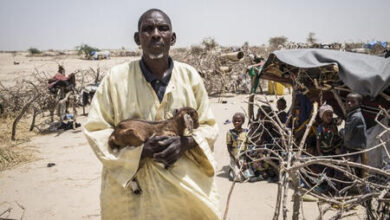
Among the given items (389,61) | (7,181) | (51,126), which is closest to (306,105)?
(389,61)

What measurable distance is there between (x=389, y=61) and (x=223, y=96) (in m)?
10.8

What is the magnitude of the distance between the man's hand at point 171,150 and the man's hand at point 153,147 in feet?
0.05

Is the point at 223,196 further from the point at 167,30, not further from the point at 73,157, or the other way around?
the point at 73,157

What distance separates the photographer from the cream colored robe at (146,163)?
1.75m

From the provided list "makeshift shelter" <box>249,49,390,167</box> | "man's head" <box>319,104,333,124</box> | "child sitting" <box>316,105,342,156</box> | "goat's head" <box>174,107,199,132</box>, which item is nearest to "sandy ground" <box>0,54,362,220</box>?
"child sitting" <box>316,105,342,156</box>

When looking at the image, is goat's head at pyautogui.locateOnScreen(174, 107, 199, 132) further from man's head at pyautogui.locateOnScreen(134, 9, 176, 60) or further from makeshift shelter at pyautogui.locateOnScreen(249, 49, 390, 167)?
makeshift shelter at pyautogui.locateOnScreen(249, 49, 390, 167)

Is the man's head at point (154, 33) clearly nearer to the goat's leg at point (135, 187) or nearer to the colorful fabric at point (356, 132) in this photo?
the goat's leg at point (135, 187)

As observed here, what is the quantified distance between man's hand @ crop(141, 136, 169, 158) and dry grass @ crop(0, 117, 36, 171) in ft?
19.6

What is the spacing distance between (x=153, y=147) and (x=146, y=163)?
14 cm

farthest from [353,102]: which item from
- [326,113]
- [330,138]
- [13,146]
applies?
[13,146]

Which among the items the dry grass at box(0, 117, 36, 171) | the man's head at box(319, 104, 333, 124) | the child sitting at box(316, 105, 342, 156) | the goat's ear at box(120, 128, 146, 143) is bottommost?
the dry grass at box(0, 117, 36, 171)

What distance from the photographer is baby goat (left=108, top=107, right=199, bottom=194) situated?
66.7 inches

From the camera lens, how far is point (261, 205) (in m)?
4.39

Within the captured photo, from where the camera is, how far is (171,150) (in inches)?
66.0
